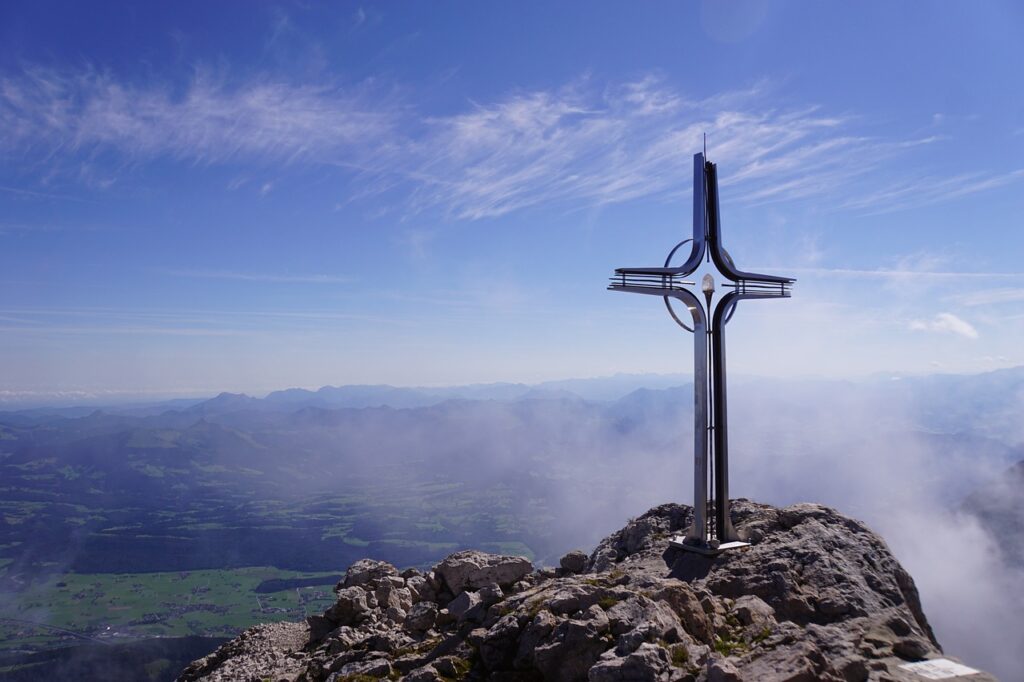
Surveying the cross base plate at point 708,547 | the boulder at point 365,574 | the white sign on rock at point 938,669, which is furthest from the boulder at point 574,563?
the white sign on rock at point 938,669

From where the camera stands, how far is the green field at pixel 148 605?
137250 millimetres

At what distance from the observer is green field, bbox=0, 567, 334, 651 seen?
137250 millimetres

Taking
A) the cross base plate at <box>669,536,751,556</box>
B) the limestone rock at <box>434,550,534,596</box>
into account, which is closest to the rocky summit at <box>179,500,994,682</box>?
the limestone rock at <box>434,550,534,596</box>

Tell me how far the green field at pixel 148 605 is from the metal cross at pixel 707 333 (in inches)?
4518

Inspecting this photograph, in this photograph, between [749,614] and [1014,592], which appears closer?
[749,614]

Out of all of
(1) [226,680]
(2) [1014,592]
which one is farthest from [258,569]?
(1) [226,680]

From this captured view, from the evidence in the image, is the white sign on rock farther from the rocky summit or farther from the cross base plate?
the cross base plate

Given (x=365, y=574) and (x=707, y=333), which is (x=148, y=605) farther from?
(x=707, y=333)

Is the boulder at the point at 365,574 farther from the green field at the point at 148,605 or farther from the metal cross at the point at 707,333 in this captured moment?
the green field at the point at 148,605

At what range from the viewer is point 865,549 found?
19516 millimetres

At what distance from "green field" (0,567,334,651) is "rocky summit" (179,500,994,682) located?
110585 millimetres

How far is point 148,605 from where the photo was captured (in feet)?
519

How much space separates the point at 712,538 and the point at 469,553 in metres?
8.57

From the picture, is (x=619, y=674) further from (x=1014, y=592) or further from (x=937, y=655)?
(x=1014, y=592)
